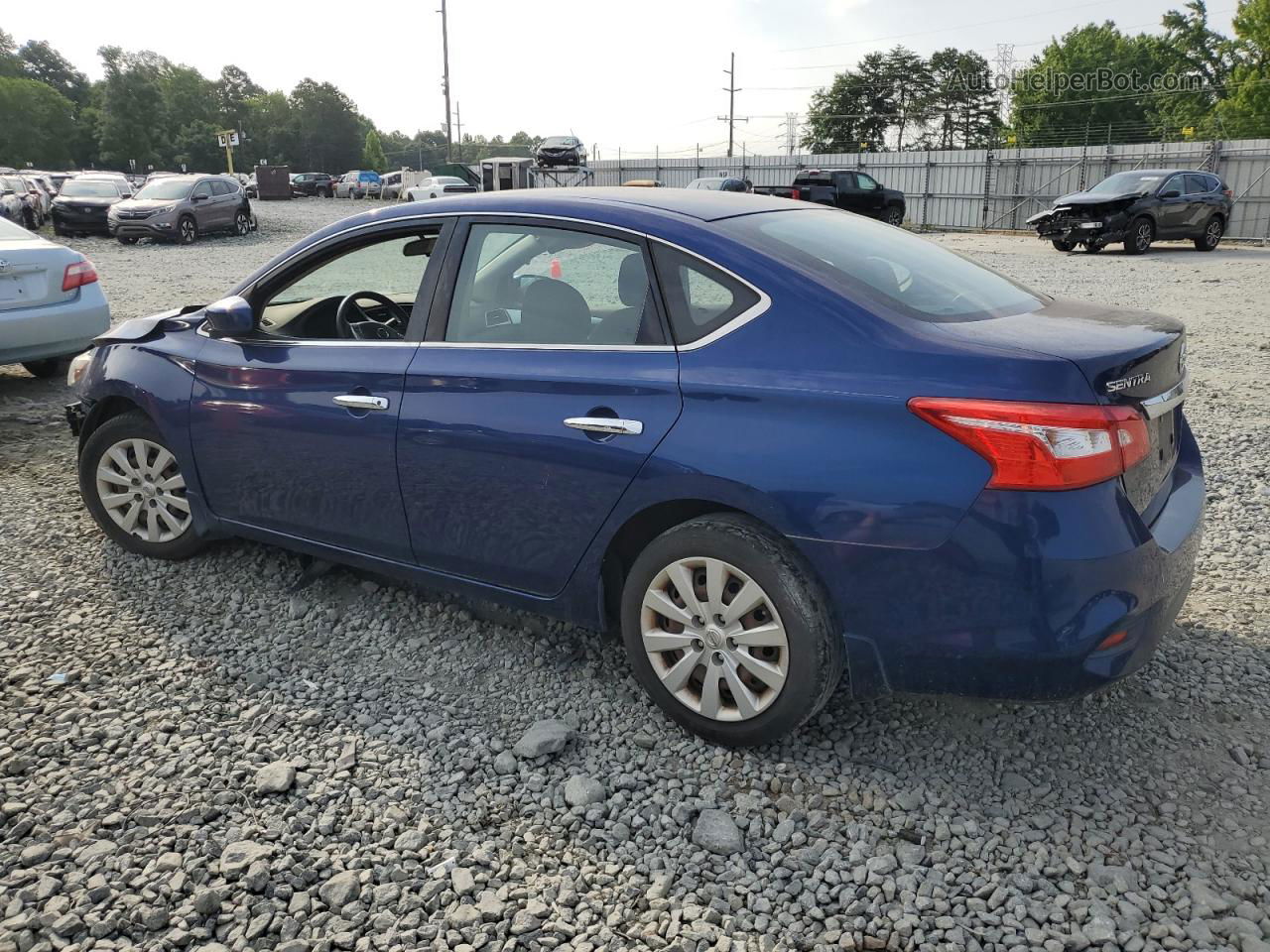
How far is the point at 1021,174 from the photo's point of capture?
115 ft

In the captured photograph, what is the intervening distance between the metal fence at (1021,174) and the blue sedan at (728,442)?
30482mm

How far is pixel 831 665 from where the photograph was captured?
2.79m

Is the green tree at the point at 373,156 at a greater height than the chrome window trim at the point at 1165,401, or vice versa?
the green tree at the point at 373,156

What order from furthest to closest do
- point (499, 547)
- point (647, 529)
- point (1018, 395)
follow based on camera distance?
point (499, 547) < point (647, 529) < point (1018, 395)

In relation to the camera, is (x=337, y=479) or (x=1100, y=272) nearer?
(x=337, y=479)

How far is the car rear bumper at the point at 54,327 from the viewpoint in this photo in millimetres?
6832

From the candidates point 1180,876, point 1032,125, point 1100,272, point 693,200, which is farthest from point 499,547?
point 1032,125

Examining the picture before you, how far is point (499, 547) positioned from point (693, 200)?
1366mm

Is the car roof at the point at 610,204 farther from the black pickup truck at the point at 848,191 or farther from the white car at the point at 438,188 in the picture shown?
the white car at the point at 438,188

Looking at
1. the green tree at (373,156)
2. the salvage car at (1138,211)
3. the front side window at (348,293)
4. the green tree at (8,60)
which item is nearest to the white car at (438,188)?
the salvage car at (1138,211)

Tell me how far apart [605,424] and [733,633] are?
0.72 metres

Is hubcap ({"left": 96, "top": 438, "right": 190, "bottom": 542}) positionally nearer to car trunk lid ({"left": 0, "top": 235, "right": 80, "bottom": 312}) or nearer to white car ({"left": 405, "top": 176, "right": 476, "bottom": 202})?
car trunk lid ({"left": 0, "top": 235, "right": 80, "bottom": 312})

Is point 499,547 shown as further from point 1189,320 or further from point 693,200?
point 1189,320

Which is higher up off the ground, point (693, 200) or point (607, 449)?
point (693, 200)
